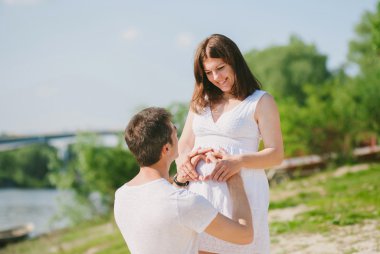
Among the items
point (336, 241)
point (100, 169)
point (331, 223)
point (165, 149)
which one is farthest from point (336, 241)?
point (100, 169)

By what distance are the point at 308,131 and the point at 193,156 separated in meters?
18.4

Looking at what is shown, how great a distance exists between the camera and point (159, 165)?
203 centimetres

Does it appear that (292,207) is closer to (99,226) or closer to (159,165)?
(159,165)

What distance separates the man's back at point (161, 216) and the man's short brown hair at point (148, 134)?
0.38 ft

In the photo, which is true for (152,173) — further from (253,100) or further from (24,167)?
(24,167)

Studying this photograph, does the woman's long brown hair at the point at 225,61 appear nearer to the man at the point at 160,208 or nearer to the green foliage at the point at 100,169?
the man at the point at 160,208

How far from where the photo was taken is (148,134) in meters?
1.98

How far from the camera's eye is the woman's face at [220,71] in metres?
2.46

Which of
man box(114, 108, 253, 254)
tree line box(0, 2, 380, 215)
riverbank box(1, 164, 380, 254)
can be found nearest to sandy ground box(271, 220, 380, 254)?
riverbank box(1, 164, 380, 254)

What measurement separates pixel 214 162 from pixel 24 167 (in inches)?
2671

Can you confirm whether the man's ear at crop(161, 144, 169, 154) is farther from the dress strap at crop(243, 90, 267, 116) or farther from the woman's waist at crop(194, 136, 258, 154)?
the dress strap at crop(243, 90, 267, 116)

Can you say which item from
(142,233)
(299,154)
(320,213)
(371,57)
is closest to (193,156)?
(142,233)

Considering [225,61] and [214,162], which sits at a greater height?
[225,61]

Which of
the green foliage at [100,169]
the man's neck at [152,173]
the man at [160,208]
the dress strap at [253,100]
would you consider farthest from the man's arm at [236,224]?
the green foliage at [100,169]
